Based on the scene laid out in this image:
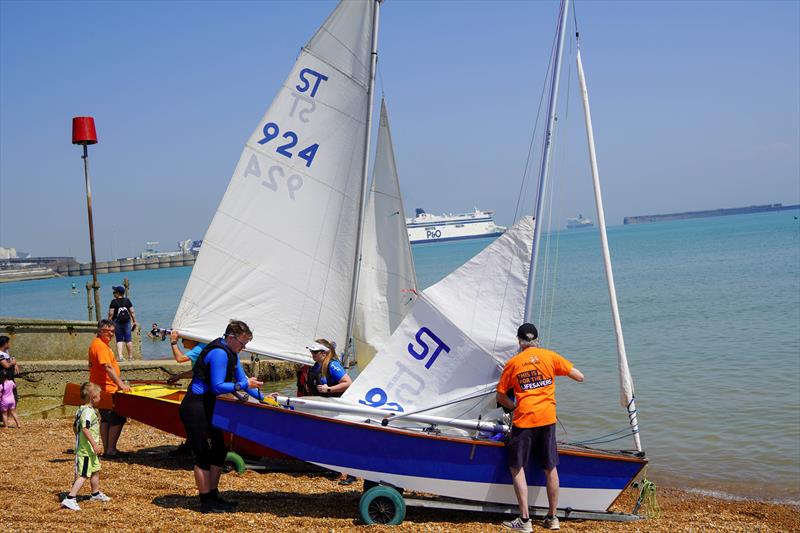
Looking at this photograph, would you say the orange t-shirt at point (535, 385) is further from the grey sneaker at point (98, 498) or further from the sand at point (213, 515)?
the grey sneaker at point (98, 498)

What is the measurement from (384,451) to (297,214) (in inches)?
152

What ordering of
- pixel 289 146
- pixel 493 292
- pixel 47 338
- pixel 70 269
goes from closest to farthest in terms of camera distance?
pixel 493 292 < pixel 289 146 < pixel 47 338 < pixel 70 269

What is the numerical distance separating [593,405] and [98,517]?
10.7m

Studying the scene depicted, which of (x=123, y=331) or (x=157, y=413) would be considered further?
(x=123, y=331)

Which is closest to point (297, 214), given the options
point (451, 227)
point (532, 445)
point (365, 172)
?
point (365, 172)

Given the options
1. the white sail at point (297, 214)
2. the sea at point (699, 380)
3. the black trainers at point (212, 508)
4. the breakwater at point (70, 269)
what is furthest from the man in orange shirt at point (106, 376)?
the breakwater at point (70, 269)

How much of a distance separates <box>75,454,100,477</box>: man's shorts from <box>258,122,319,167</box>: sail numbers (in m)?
4.33

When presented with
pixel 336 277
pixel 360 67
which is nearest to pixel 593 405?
pixel 336 277

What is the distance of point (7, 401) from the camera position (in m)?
11.0

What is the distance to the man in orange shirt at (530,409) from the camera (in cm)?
655

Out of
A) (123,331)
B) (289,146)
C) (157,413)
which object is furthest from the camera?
(123,331)

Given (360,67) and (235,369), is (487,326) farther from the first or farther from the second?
(360,67)

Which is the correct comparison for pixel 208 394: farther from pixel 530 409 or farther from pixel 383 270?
pixel 383 270

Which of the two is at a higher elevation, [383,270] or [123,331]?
[383,270]
